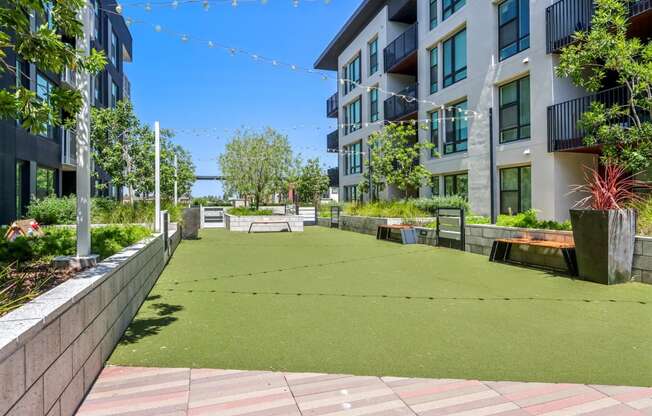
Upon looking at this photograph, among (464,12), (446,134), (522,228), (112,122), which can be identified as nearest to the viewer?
(522,228)

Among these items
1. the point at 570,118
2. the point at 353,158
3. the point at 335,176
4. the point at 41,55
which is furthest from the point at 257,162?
the point at 41,55

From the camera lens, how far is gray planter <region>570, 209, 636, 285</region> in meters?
6.91

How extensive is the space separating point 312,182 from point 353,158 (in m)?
13.6

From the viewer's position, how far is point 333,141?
109 feet

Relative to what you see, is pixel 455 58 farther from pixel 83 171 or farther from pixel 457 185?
pixel 83 171

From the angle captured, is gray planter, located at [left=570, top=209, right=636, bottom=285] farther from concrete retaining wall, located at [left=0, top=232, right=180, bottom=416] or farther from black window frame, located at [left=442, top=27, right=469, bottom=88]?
black window frame, located at [left=442, top=27, right=469, bottom=88]

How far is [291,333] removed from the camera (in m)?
4.49

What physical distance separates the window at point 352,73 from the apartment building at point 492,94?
309 cm

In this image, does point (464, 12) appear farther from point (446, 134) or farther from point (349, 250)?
point (349, 250)

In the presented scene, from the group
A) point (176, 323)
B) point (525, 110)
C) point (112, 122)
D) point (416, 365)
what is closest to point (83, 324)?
point (176, 323)

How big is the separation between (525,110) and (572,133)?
7.05 feet

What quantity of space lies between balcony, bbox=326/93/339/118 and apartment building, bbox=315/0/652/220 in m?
7.94

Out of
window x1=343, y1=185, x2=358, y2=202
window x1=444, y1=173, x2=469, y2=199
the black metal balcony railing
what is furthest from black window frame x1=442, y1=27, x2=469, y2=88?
window x1=343, y1=185, x2=358, y2=202

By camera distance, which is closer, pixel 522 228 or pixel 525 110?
pixel 522 228
